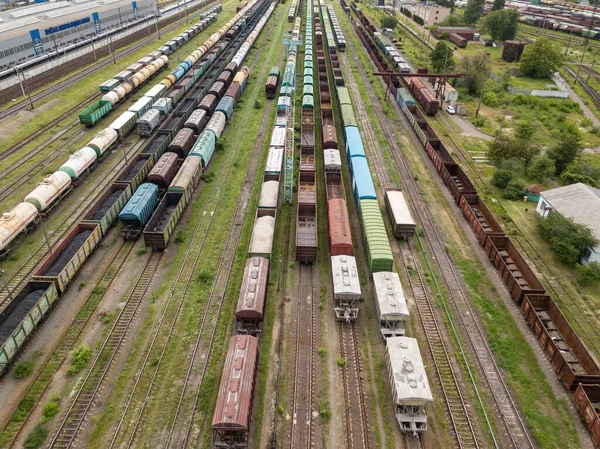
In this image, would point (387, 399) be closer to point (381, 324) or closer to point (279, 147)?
point (381, 324)

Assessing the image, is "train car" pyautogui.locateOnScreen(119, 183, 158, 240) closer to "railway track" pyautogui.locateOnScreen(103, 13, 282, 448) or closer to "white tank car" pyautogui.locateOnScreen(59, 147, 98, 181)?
"railway track" pyautogui.locateOnScreen(103, 13, 282, 448)

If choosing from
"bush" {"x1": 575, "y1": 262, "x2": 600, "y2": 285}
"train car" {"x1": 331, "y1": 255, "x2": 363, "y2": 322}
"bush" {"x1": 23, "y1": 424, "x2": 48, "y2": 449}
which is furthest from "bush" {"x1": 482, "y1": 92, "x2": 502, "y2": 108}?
"bush" {"x1": 23, "y1": 424, "x2": 48, "y2": 449}

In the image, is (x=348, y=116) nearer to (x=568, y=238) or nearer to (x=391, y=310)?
(x=568, y=238)

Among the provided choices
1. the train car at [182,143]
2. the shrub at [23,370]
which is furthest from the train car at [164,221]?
the shrub at [23,370]

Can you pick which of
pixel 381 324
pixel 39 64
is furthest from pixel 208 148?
pixel 39 64

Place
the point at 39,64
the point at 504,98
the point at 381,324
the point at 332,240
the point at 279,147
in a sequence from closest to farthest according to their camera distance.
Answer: the point at 381,324 < the point at 332,240 < the point at 279,147 < the point at 504,98 < the point at 39,64

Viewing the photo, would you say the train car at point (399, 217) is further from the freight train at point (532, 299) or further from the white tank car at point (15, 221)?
the white tank car at point (15, 221)

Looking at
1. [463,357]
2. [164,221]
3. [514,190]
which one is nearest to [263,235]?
[164,221]
